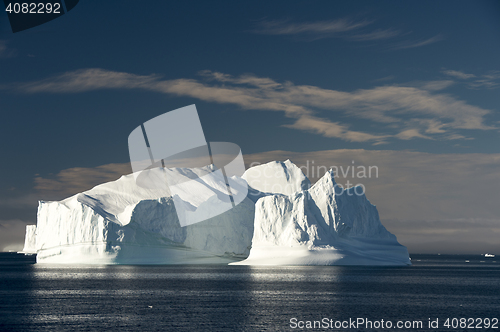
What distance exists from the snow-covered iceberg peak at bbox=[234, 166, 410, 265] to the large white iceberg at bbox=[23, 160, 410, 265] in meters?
0.12

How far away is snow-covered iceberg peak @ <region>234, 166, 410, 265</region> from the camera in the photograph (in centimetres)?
5725

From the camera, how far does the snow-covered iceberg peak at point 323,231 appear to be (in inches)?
2254

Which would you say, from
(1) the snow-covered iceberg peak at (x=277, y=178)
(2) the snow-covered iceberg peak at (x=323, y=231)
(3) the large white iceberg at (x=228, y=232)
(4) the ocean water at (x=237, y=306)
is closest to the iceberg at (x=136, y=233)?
(3) the large white iceberg at (x=228, y=232)

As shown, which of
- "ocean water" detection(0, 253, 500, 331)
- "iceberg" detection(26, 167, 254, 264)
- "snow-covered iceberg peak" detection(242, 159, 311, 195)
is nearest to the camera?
"ocean water" detection(0, 253, 500, 331)

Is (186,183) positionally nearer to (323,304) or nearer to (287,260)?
(287,260)

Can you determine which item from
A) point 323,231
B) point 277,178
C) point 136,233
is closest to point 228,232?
point 136,233

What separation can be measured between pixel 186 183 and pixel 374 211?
36.3 m

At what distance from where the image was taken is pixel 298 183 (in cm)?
8412

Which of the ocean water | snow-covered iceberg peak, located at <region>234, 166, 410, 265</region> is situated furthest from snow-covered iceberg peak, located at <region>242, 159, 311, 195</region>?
the ocean water

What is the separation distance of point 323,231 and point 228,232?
18.0m

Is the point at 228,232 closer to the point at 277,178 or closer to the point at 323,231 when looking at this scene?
the point at 323,231

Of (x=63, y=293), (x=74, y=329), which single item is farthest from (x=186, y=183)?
(x=74, y=329)

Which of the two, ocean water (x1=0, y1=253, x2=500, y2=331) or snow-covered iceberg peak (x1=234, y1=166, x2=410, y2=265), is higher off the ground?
snow-covered iceberg peak (x1=234, y1=166, x2=410, y2=265)

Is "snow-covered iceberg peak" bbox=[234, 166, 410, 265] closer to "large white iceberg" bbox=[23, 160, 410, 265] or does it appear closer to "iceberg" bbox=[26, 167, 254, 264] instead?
"large white iceberg" bbox=[23, 160, 410, 265]
